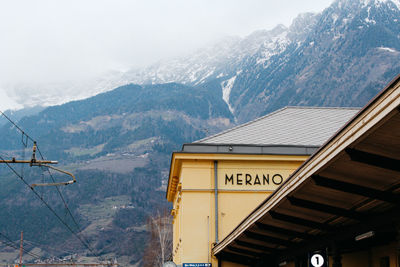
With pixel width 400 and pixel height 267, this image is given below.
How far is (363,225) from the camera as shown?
11.5m

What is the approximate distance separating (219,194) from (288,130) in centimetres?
578

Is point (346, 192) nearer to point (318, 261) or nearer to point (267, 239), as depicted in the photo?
point (318, 261)

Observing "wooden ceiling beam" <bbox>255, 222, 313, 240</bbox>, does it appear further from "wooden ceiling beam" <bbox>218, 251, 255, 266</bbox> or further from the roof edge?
the roof edge

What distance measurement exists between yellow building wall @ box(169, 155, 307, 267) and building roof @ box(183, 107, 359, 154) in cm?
92

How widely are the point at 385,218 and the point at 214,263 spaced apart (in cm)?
1882

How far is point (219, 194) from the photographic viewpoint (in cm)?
2964

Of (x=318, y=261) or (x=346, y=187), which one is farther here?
(x=318, y=261)

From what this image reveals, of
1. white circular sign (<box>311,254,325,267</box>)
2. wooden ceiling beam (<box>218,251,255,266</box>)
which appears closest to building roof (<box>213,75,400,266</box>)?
white circular sign (<box>311,254,325,267</box>)

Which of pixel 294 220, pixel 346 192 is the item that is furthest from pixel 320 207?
pixel 294 220

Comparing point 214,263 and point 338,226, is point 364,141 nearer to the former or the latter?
point 338,226

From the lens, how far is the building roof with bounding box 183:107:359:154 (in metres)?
31.0

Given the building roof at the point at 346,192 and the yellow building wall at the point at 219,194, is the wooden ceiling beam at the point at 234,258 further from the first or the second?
the building roof at the point at 346,192

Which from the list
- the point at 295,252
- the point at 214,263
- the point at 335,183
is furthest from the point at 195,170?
the point at 335,183

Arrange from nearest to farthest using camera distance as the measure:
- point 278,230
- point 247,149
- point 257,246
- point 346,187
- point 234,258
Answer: point 346,187 < point 278,230 < point 257,246 < point 234,258 < point 247,149
